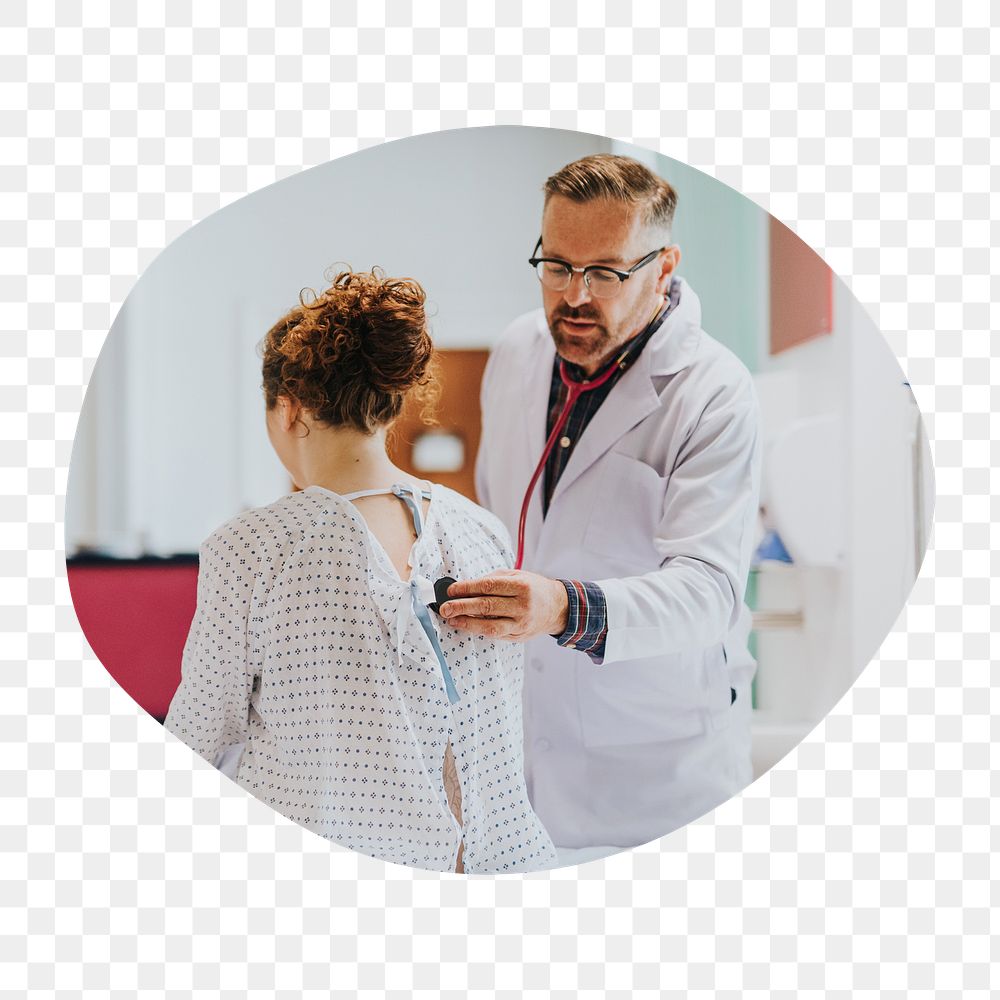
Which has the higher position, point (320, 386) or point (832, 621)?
point (320, 386)

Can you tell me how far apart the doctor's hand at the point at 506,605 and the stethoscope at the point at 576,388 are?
46 millimetres

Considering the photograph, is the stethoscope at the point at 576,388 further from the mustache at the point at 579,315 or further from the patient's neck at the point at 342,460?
the patient's neck at the point at 342,460

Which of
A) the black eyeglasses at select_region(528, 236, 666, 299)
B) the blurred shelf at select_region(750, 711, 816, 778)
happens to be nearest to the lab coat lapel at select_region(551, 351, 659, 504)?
the black eyeglasses at select_region(528, 236, 666, 299)

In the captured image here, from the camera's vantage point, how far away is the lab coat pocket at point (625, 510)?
68.2 inches

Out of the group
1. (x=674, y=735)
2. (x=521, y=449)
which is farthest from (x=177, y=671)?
(x=674, y=735)

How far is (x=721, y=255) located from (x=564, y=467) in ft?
1.29

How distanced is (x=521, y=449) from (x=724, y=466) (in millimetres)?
297

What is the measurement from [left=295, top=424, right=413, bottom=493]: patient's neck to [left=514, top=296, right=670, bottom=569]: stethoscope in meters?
0.19

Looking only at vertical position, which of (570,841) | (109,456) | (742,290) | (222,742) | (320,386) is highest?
(742,290)

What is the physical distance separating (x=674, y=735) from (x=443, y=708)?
0.36 meters

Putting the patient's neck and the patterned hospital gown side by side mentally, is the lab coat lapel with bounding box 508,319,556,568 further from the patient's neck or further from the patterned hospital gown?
the patient's neck

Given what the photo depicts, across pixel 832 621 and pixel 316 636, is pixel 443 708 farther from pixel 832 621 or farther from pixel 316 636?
pixel 832 621

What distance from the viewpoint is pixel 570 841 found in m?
1.84

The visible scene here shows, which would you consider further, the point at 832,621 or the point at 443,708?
the point at 832,621
